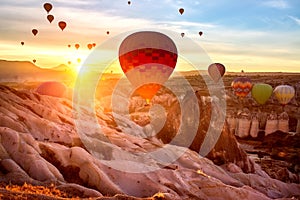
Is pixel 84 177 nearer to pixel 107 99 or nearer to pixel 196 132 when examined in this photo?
pixel 196 132

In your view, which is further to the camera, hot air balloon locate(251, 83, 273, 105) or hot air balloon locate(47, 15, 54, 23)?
hot air balloon locate(251, 83, 273, 105)

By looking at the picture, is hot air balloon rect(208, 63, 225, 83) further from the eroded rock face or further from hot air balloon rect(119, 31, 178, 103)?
hot air balloon rect(119, 31, 178, 103)

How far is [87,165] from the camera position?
62.6 feet

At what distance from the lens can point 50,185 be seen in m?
16.1

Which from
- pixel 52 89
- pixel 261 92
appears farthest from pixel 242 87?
pixel 52 89

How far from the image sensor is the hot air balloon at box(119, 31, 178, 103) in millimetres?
27422

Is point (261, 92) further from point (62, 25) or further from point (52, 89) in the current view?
point (62, 25)

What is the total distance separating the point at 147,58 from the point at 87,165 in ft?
34.8

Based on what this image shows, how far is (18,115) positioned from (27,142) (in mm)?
3644

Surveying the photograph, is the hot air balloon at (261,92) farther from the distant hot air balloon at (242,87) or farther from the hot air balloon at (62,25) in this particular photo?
the hot air balloon at (62,25)

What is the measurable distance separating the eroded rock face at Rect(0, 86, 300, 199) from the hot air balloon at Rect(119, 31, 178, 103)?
4311 mm

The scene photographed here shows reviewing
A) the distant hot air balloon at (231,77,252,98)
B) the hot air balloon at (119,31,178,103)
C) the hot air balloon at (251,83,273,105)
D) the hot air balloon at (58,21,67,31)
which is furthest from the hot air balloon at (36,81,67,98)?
the hot air balloon at (251,83,273,105)

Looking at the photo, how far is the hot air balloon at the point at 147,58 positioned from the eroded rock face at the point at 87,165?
4.31 metres

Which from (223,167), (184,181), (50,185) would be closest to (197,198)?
(184,181)
